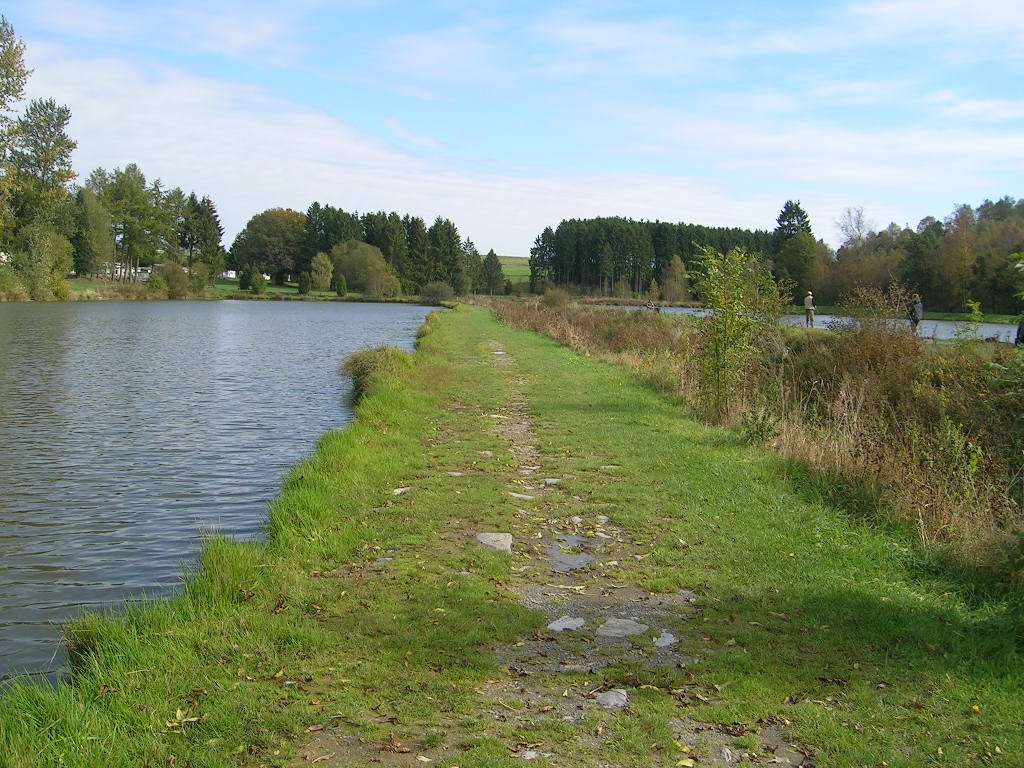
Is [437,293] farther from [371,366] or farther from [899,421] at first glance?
[899,421]

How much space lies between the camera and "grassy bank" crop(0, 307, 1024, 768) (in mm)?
3898

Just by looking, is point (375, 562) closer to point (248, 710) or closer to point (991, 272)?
point (248, 710)

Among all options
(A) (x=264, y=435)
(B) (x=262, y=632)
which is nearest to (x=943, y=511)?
(B) (x=262, y=632)

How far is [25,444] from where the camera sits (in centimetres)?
1348

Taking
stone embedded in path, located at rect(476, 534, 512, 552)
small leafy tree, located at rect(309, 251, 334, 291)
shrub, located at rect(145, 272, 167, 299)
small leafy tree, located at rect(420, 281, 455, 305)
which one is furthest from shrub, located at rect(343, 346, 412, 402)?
small leafy tree, located at rect(309, 251, 334, 291)

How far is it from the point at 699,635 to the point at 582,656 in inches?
34.7

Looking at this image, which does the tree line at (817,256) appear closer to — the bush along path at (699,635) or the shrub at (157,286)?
the bush along path at (699,635)

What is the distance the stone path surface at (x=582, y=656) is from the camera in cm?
381

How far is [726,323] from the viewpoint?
14312 mm

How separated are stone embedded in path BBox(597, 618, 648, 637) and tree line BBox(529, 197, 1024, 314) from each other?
145 inches

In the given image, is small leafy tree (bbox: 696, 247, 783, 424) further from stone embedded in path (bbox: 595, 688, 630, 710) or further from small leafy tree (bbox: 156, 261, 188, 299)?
small leafy tree (bbox: 156, 261, 188, 299)

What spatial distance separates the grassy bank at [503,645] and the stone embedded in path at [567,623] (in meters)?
0.15

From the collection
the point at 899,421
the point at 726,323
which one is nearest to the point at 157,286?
the point at 726,323

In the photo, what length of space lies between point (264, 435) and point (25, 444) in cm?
395
